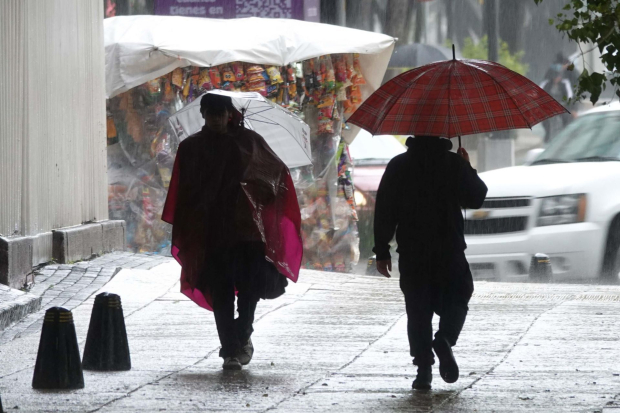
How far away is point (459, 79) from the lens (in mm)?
6148

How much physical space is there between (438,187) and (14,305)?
3.88m

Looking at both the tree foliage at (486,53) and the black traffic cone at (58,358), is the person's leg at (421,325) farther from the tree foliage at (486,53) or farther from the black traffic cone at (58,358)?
the tree foliage at (486,53)

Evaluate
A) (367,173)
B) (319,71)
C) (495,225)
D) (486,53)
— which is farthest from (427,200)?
(486,53)

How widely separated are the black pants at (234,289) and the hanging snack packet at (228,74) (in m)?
6.66

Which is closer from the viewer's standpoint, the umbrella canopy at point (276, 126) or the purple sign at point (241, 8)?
the umbrella canopy at point (276, 126)

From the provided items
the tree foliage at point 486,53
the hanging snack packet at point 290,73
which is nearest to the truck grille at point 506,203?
the hanging snack packet at point 290,73

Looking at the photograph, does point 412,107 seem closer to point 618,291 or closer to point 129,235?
point 618,291

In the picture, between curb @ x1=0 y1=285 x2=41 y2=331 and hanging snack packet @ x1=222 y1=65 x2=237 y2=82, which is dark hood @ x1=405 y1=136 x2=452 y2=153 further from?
hanging snack packet @ x1=222 y1=65 x2=237 y2=82

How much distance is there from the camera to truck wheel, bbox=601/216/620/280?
1108cm

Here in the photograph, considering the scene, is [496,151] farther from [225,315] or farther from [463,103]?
[463,103]

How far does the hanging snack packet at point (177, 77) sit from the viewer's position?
13.3 m

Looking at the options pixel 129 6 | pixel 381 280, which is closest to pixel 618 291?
pixel 381 280

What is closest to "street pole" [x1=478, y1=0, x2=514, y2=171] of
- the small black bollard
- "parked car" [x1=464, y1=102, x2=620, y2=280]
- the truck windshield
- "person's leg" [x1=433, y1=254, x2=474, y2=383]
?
the truck windshield

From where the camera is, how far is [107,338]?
6.61m
